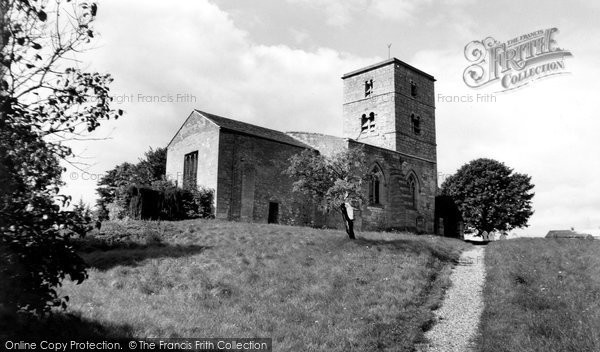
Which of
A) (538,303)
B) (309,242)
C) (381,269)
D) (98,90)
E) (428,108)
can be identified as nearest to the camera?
(98,90)

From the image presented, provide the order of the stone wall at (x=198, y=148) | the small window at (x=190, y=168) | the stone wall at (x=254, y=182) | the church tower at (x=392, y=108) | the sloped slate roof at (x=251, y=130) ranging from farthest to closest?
1. the church tower at (x=392, y=108)
2. the small window at (x=190, y=168)
3. the sloped slate roof at (x=251, y=130)
4. the stone wall at (x=198, y=148)
5. the stone wall at (x=254, y=182)

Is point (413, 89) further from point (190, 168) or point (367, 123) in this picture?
point (190, 168)

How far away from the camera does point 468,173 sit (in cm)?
4503

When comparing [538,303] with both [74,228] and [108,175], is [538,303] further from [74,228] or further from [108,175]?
[108,175]

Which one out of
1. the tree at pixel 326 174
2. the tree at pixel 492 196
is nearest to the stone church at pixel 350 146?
the tree at pixel 326 174

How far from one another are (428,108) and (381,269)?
102 ft

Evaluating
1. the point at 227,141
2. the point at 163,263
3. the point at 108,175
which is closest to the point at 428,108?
the point at 227,141

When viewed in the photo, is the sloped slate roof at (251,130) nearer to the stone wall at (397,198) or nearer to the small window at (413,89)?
the stone wall at (397,198)

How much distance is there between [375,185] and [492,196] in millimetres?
17296

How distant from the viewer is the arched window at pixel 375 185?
32375 mm

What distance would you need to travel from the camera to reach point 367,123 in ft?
133

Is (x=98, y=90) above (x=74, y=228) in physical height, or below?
above

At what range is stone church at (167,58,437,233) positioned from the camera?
26.5 meters

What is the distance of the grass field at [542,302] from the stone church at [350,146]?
297 inches
